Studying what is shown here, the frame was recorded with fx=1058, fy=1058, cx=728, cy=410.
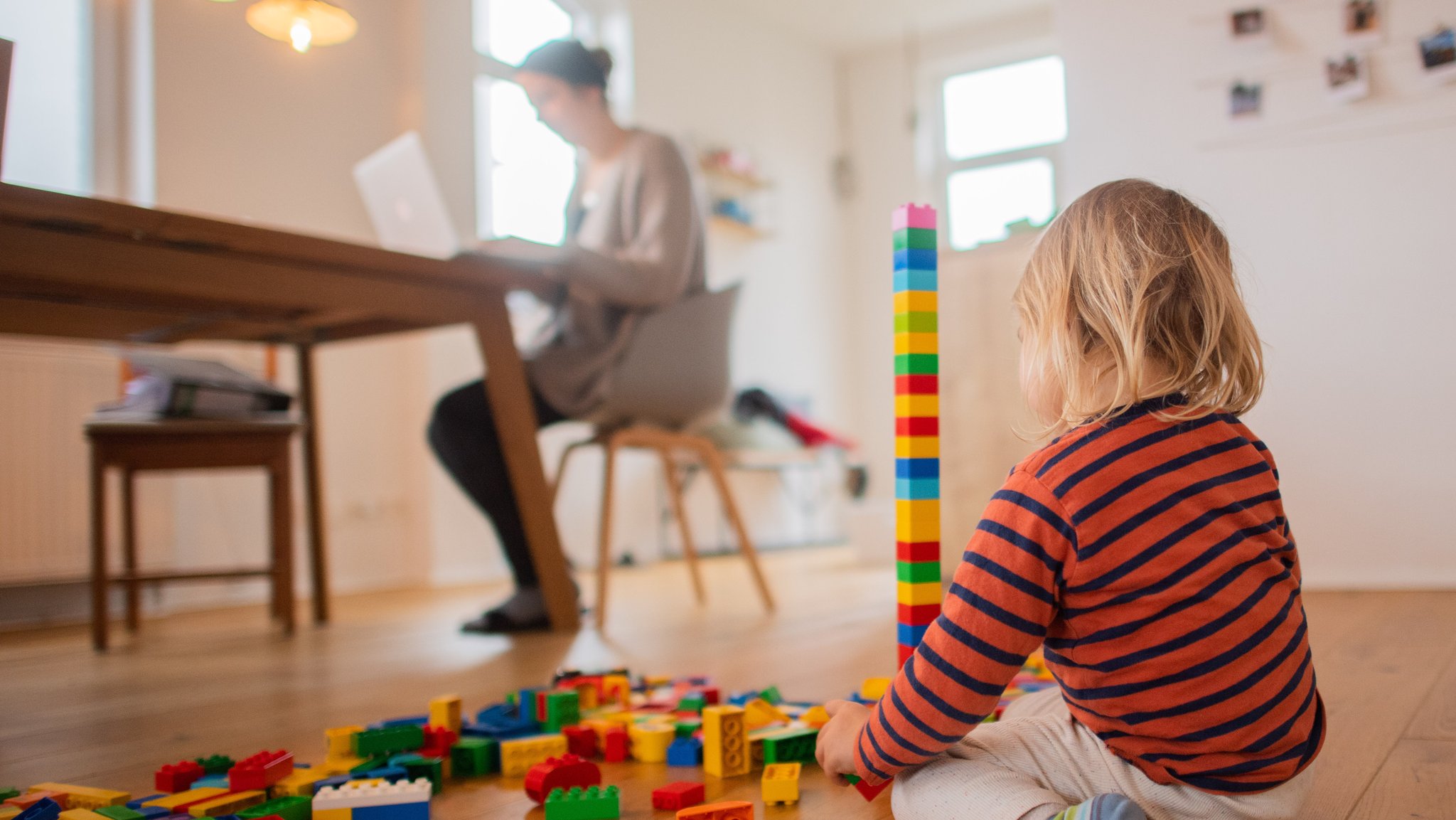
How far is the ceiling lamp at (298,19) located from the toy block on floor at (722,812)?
154 cm

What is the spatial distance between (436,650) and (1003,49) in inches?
191

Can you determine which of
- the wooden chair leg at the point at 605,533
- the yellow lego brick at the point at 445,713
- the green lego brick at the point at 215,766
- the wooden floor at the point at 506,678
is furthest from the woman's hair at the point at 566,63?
the green lego brick at the point at 215,766

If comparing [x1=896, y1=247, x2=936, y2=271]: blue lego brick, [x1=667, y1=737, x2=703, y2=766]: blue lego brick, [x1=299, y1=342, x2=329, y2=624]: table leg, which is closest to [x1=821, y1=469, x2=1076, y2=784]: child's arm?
[x1=896, y1=247, x2=936, y2=271]: blue lego brick

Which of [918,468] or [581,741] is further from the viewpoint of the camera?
[581,741]

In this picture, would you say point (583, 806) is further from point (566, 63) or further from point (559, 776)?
point (566, 63)

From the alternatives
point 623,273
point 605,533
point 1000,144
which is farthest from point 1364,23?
point 1000,144

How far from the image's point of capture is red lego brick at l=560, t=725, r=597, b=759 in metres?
1.12

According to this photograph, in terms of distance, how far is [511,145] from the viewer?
3.97m

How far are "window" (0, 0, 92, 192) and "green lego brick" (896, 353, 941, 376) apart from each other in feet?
8.46

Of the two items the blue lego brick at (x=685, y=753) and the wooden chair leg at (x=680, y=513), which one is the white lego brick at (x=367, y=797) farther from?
the wooden chair leg at (x=680, y=513)

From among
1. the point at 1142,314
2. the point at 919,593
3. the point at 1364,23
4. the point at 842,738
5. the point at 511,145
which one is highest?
the point at 511,145

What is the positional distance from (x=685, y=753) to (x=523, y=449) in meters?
1.12

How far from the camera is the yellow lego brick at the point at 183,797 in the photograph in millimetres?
921

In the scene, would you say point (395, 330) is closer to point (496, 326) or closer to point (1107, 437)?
point (496, 326)
